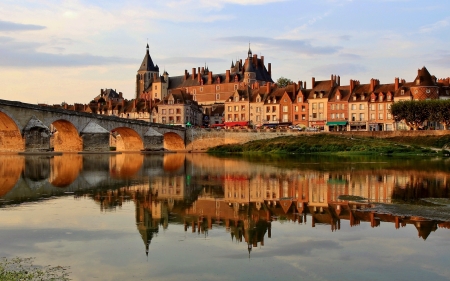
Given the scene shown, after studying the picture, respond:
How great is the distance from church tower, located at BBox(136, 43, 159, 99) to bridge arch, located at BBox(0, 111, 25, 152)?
2810 inches

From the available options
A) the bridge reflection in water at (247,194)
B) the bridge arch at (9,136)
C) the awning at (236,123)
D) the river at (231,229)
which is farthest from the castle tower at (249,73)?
the river at (231,229)

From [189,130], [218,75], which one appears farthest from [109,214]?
[218,75]

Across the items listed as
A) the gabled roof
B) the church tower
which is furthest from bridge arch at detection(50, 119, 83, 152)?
the church tower

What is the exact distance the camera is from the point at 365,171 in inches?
1234

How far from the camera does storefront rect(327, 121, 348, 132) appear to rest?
234ft

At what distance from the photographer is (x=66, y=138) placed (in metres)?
54.2

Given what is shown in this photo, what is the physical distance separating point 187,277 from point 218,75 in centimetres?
9516

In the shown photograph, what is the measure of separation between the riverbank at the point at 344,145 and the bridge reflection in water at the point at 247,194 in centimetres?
2155

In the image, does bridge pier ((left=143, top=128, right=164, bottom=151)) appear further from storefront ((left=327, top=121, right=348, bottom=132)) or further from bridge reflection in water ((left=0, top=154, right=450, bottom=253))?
bridge reflection in water ((left=0, top=154, right=450, bottom=253))

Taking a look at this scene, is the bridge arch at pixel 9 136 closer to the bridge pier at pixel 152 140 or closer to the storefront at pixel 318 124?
the bridge pier at pixel 152 140

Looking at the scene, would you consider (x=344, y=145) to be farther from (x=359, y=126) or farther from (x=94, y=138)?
(x=94, y=138)

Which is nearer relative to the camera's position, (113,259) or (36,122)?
(113,259)

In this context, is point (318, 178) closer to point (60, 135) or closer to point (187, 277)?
point (187, 277)

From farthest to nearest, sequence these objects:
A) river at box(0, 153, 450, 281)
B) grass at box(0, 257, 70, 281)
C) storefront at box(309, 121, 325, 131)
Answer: storefront at box(309, 121, 325, 131) → river at box(0, 153, 450, 281) → grass at box(0, 257, 70, 281)
